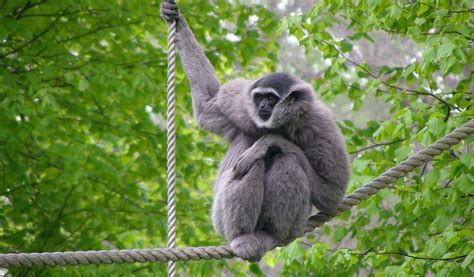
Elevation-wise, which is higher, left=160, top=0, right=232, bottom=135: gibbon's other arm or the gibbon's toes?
left=160, top=0, right=232, bottom=135: gibbon's other arm

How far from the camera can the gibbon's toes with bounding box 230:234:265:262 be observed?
5645 mm

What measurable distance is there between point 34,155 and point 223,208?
4.40 m

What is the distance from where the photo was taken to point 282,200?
5801 millimetres

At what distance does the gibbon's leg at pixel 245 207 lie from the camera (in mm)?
5727

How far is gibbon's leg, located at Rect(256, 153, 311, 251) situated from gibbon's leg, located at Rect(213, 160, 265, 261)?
0.08m

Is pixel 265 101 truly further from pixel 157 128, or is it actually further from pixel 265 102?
pixel 157 128

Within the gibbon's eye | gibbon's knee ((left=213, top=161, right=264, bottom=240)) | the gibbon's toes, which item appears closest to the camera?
the gibbon's toes

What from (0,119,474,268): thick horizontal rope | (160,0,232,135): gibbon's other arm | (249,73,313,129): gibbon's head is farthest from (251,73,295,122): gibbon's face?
(0,119,474,268): thick horizontal rope

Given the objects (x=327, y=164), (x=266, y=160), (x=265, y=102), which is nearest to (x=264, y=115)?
(x=265, y=102)

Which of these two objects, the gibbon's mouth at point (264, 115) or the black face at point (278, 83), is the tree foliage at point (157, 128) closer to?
the black face at point (278, 83)

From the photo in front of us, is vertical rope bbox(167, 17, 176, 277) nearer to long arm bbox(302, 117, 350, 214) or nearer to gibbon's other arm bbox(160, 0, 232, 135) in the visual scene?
gibbon's other arm bbox(160, 0, 232, 135)

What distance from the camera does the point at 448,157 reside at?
8148mm

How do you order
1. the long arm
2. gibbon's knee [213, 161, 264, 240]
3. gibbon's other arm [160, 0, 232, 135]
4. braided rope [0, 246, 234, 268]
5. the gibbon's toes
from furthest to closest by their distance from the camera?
gibbon's other arm [160, 0, 232, 135]
the long arm
gibbon's knee [213, 161, 264, 240]
the gibbon's toes
braided rope [0, 246, 234, 268]

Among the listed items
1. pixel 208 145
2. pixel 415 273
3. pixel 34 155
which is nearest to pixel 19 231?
pixel 34 155
